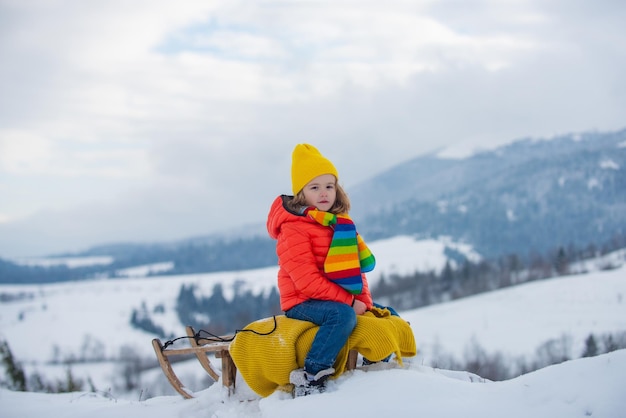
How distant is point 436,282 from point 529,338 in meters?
56.3

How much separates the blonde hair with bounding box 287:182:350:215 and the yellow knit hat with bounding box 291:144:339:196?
9 cm

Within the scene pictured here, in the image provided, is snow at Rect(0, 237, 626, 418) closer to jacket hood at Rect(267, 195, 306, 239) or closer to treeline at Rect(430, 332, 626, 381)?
treeline at Rect(430, 332, 626, 381)

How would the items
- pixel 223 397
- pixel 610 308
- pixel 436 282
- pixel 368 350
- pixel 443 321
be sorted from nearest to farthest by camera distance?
pixel 368 350 < pixel 223 397 < pixel 610 308 < pixel 443 321 < pixel 436 282

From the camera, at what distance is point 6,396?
892 centimetres

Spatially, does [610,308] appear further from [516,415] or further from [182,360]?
[516,415]

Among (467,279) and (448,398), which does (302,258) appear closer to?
(448,398)

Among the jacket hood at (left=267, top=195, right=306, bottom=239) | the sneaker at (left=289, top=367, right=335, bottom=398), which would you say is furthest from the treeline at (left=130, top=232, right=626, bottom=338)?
the sneaker at (left=289, top=367, right=335, bottom=398)

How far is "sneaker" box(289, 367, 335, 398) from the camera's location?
601 centimetres

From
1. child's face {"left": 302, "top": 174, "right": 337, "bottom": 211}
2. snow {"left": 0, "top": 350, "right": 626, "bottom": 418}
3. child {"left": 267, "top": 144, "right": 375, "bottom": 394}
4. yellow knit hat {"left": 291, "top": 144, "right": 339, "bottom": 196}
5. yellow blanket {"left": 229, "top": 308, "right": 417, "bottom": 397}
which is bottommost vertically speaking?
snow {"left": 0, "top": 350, "right": 626, "bottom": 418}

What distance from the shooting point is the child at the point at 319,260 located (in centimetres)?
610

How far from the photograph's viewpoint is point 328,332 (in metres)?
6.11

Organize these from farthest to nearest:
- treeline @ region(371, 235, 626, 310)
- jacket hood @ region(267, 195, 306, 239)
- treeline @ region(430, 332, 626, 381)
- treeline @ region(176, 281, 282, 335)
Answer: treeline @ region(176, 281, 282, 335), treeline @ region(371, 235, 626, 310), treeline @ region(430, 332, 626, 381), jacket hood @ region(267, 195, 306, 239)

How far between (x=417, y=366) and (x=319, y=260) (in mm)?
1664

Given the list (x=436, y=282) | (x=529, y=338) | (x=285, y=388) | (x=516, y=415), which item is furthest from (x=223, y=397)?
(x=436, y=282)
